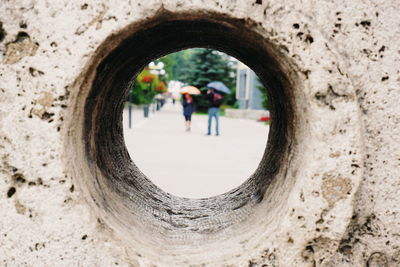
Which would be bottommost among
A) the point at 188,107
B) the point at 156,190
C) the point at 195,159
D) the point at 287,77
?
the point at 195,159

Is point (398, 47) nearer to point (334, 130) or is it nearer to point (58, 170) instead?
point (334, 130)

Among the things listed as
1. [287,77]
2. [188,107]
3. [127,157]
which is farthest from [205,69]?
[287,77]

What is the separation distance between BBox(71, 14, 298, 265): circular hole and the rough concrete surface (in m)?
0.03

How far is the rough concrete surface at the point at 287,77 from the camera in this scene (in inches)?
73.2

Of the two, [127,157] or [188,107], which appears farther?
[188,107]

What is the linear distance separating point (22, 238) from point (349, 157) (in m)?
1.53

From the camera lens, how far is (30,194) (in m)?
1.89

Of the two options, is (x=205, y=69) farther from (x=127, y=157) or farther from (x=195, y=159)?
(x=127, y=157)

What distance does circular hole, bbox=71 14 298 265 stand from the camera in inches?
79.4

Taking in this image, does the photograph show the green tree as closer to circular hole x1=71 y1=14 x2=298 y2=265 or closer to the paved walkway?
the paved walkway

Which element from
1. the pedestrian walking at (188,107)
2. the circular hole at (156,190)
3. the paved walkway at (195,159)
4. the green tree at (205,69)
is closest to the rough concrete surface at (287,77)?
the circular hole at (156,190)

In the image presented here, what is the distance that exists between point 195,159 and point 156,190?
527 cm

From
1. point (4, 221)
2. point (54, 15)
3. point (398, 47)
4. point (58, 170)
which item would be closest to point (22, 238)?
point (4, 221)

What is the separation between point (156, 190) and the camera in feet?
11.1
